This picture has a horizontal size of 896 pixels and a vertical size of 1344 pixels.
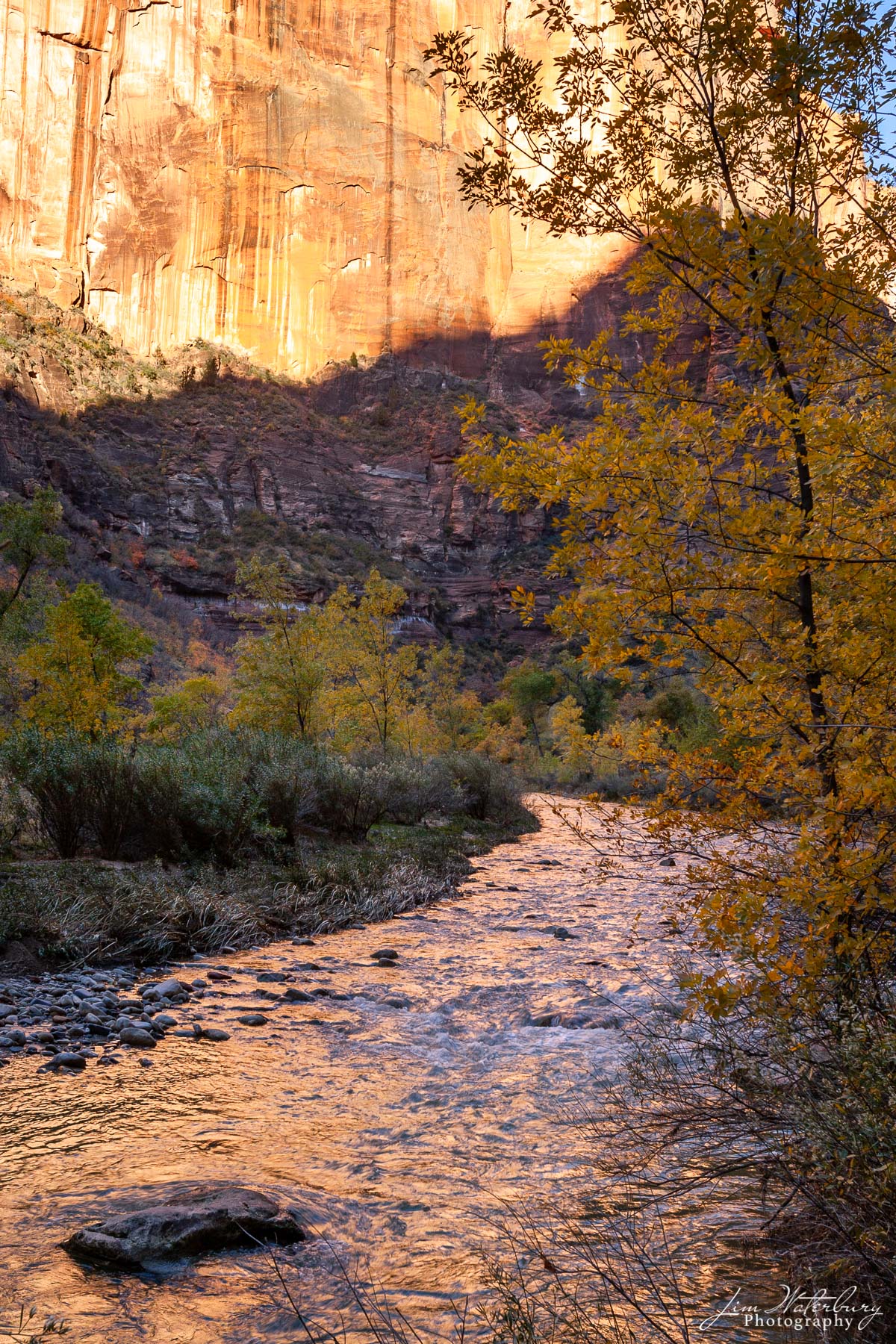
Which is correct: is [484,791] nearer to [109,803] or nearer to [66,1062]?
[109,803]

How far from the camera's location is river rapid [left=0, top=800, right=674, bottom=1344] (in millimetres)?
2818

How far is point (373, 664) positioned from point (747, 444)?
20141 millimetres

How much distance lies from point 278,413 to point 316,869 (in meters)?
80.0

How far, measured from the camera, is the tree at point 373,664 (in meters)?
22.8

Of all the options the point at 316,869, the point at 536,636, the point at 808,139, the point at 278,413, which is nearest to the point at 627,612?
the point at 808,139

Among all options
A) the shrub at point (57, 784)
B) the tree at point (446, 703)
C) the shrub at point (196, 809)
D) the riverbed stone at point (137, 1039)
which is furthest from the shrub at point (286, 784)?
the tree at point (446, 703)

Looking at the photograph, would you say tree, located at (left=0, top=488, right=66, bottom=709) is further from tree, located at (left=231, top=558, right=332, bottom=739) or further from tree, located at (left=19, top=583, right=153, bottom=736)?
tree, located at (left=231, top=558, right=332, bottom=739)

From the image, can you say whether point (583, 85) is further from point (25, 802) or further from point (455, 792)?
point (455, 792)

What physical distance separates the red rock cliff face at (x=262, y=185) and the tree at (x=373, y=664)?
226 ft

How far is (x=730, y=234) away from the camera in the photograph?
127 inches

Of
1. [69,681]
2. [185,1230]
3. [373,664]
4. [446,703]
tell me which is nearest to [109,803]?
[185,1230]

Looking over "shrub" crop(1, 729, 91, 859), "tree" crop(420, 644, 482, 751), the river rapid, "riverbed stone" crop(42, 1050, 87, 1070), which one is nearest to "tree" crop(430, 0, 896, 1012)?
the river rapid

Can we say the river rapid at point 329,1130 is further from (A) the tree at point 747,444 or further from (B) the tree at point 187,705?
(B) the tree at point 187,705

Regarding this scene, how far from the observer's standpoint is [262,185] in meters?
92.6
